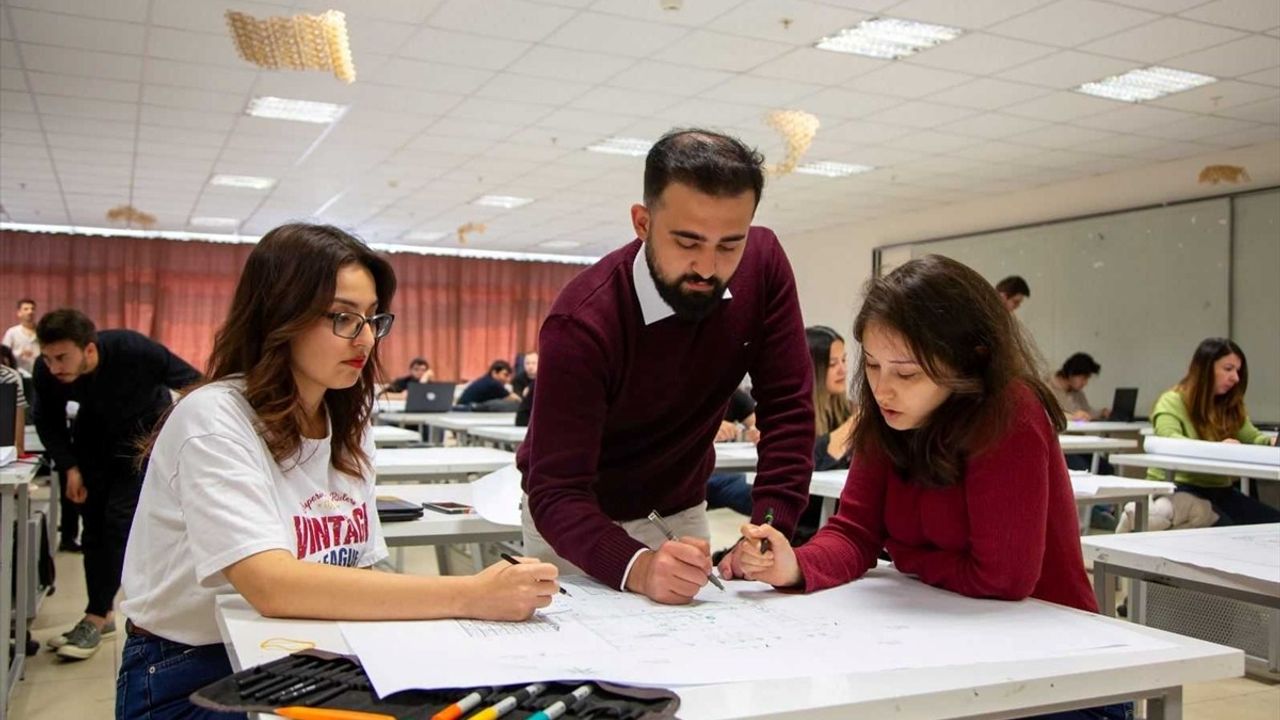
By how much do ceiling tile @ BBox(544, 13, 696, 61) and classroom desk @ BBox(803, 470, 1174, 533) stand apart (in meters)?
2.82

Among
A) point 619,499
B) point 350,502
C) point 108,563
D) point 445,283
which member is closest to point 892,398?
point 619,499

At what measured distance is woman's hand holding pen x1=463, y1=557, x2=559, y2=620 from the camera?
1.13 metres

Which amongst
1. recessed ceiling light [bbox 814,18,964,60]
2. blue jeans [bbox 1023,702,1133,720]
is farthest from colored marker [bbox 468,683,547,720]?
recessed ceiling light [bbox 814,18,964,60]

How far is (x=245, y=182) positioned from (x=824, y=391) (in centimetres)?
750

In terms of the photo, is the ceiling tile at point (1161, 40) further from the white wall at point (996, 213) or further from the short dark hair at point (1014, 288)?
the white wall at point (996, 213)

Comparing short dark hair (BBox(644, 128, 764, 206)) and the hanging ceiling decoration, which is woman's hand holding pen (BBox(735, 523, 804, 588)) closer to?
short dark hair (BBox(644, 128, 764, 206))

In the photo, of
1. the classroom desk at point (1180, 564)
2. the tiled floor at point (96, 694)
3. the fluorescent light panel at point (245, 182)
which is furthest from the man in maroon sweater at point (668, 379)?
the fluorescent light panel at point (245, 182)

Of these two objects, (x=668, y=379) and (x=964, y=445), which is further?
(x=668, y=379)

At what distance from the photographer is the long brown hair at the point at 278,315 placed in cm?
132

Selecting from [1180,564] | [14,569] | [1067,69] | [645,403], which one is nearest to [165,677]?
[645,403]

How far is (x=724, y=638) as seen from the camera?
3.57ft

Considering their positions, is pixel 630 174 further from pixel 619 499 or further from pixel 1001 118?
pixel 619 499

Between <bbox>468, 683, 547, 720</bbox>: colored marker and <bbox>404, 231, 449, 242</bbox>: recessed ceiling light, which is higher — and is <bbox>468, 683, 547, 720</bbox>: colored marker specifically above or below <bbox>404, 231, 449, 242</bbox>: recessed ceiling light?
below

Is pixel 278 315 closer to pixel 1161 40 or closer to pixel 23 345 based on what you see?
pixel 1161 40
